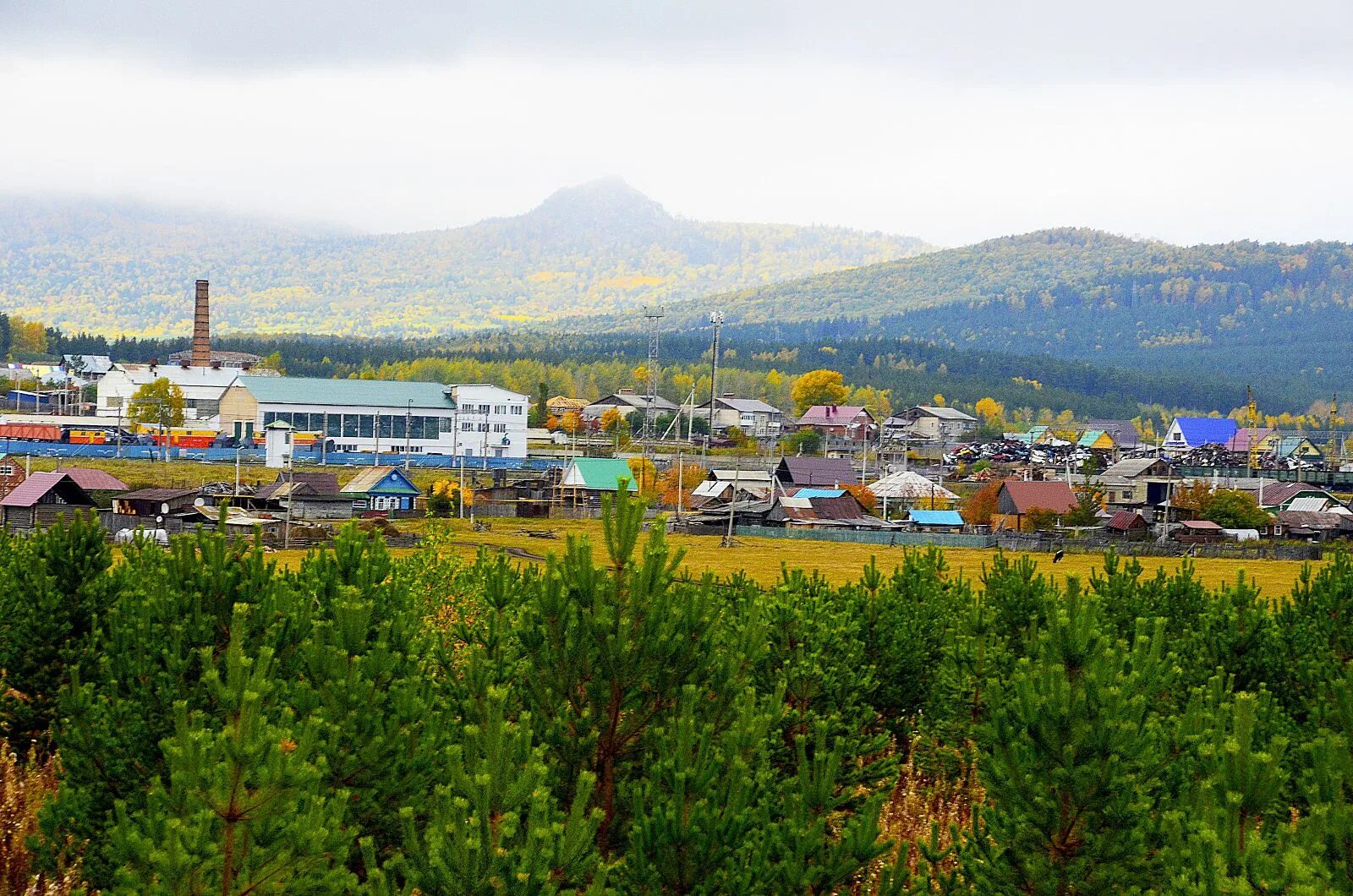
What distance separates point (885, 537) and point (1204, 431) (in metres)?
88.9

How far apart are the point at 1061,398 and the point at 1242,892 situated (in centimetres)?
19256

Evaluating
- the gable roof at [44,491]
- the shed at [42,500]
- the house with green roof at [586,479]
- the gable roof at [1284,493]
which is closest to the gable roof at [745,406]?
the house with green roof at [586,479]

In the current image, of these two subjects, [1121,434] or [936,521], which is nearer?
[936,521]

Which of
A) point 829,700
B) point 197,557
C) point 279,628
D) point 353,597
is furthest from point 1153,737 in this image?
point 197,557

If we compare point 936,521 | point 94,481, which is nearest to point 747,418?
point 936,521

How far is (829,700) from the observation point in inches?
732

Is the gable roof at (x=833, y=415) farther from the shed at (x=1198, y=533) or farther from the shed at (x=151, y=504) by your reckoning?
the shed at (x=151, y=504)

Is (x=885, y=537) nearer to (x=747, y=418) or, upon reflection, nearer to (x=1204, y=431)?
(x=747, y=418)

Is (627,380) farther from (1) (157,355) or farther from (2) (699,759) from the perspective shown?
(2) (699,759)

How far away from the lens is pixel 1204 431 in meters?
140

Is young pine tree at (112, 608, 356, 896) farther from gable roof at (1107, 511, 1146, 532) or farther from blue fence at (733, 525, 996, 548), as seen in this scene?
gable roof at (1107, 511, 1146, 532)

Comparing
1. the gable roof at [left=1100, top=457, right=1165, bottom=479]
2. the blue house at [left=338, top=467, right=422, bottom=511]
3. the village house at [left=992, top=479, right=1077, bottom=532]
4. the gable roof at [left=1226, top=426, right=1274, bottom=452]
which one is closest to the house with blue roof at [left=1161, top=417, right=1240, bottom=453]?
the gable roof at [left=1226, top=426, right=1274, bottom=452]

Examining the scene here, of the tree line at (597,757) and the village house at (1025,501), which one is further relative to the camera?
the village house at (1025,501)

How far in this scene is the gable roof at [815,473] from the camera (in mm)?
84938
